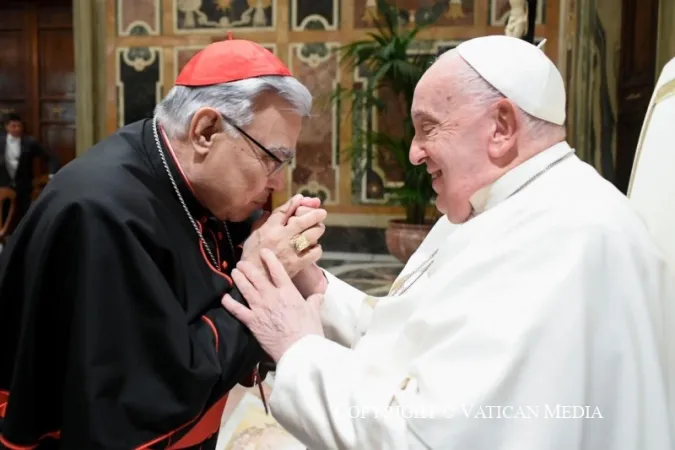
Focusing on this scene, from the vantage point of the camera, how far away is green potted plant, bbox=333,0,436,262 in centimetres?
557

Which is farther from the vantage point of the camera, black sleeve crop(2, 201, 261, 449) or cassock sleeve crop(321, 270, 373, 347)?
cassock sleeve crop(321, 270, 373, 347)

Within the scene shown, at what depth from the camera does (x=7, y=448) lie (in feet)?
4.65

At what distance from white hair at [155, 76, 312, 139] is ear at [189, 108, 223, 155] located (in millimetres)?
20

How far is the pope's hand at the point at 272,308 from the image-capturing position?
161cm

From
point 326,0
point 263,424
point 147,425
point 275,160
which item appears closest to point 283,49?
point 326,0

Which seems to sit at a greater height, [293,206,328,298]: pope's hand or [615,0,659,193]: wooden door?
[615,0,659,193]: wooden door

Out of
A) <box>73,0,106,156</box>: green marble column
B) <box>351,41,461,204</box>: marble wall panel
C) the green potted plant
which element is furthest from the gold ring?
<box>73,0,106,156</box>: green marble column

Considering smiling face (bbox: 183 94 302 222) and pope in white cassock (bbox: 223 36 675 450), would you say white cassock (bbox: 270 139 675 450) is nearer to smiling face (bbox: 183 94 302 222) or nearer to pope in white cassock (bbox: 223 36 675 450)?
pope in white cassock (bbox: 223 36 675 450)

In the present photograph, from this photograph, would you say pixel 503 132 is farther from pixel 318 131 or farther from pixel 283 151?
pixel 318 131

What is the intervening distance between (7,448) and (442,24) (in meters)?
5.92

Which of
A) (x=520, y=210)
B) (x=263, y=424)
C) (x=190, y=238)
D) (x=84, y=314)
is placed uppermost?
(x=520, y=210)

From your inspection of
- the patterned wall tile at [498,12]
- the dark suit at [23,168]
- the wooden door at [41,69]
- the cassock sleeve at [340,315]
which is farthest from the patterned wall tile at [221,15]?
the cassock sleeve at [340,315]

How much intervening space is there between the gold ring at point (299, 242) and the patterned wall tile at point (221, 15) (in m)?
5.41

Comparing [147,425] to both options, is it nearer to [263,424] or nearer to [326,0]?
[263,424]
